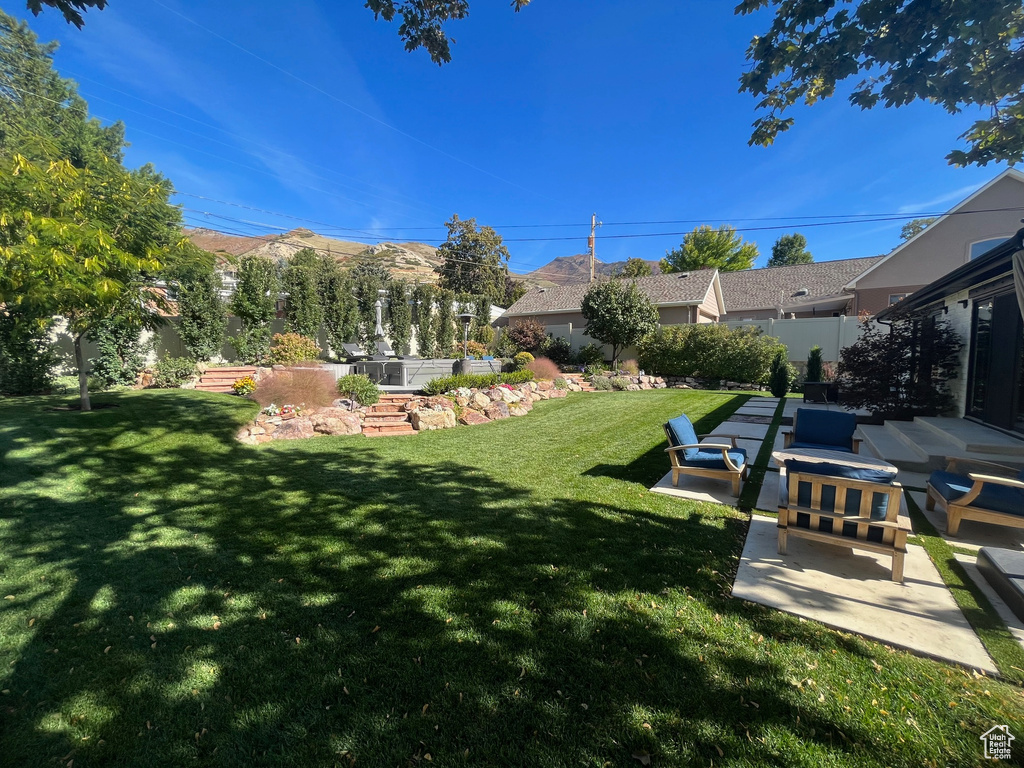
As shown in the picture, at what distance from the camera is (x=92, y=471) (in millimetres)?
5336

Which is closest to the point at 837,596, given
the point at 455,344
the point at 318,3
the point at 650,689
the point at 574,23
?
the point at 650,689

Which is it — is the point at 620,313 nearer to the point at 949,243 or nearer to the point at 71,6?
the point at 949,243

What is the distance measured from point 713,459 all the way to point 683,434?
48cm

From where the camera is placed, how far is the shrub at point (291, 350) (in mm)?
14164

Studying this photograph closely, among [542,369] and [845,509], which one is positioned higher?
[542,369]

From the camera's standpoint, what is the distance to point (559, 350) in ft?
68.7

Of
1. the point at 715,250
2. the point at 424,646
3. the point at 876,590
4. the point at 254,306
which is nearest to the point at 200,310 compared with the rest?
the point at 254,306

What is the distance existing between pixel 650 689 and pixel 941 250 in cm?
2308

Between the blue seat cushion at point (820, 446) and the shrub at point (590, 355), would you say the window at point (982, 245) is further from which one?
the blue seat cushion at point (820, 446)

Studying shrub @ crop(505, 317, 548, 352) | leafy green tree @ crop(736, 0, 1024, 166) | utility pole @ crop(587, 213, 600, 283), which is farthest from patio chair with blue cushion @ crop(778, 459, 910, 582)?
utility pole @ crop(587, 213, 600, 283)

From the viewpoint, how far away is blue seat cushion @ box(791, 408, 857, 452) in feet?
18.4

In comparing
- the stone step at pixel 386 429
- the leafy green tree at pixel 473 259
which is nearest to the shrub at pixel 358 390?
the stone step at pixel 386 429

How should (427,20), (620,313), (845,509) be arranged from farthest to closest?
(620,313), (427,20), (845,509)

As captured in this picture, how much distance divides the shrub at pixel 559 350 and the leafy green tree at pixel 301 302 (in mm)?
11049
